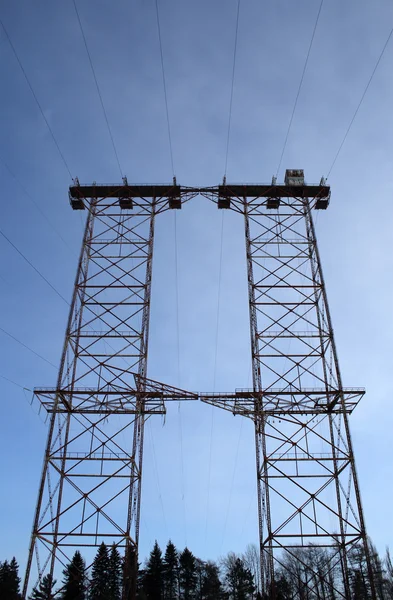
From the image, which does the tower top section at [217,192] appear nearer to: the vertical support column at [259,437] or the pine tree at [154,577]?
the vertical support column at [259,437]

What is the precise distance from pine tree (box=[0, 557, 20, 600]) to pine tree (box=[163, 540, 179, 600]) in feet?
46.0

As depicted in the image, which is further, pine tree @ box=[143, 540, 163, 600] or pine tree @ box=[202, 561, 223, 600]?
pine tree @ box=[202, 561, 223, 600]

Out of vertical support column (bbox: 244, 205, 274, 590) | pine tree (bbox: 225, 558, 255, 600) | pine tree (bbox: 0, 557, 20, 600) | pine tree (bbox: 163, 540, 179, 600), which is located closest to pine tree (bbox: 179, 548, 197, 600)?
pine tree (bbox: 163, 540, 179, 600)

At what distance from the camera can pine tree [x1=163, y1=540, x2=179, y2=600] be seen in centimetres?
5090

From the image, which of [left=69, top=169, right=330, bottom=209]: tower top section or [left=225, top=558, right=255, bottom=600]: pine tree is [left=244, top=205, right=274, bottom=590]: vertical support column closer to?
[left=69, top=169, right=330, bottom=209]: tower top section

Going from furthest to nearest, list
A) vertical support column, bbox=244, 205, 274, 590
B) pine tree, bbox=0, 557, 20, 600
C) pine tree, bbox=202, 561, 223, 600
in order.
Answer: pine tree, bbox=202, 561, 223, 600 → pine tree, bbox=0, 557, 20, 600 → vertical support column, bbox=244, 205, 274, 590

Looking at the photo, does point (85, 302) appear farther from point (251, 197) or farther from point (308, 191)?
point (308, 191)

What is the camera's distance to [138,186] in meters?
31.2

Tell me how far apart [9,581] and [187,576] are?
17055 mm

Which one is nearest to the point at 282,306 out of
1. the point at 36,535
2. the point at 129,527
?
the point at 129,527

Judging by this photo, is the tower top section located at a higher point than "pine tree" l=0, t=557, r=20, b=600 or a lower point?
higher

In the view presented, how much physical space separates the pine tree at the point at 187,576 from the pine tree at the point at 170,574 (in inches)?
24.2

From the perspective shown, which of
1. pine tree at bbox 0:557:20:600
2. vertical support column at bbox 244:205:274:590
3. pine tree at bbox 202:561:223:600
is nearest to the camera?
vertical support column at bbox 244:205:274:590

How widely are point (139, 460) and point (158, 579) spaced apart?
31821mm
